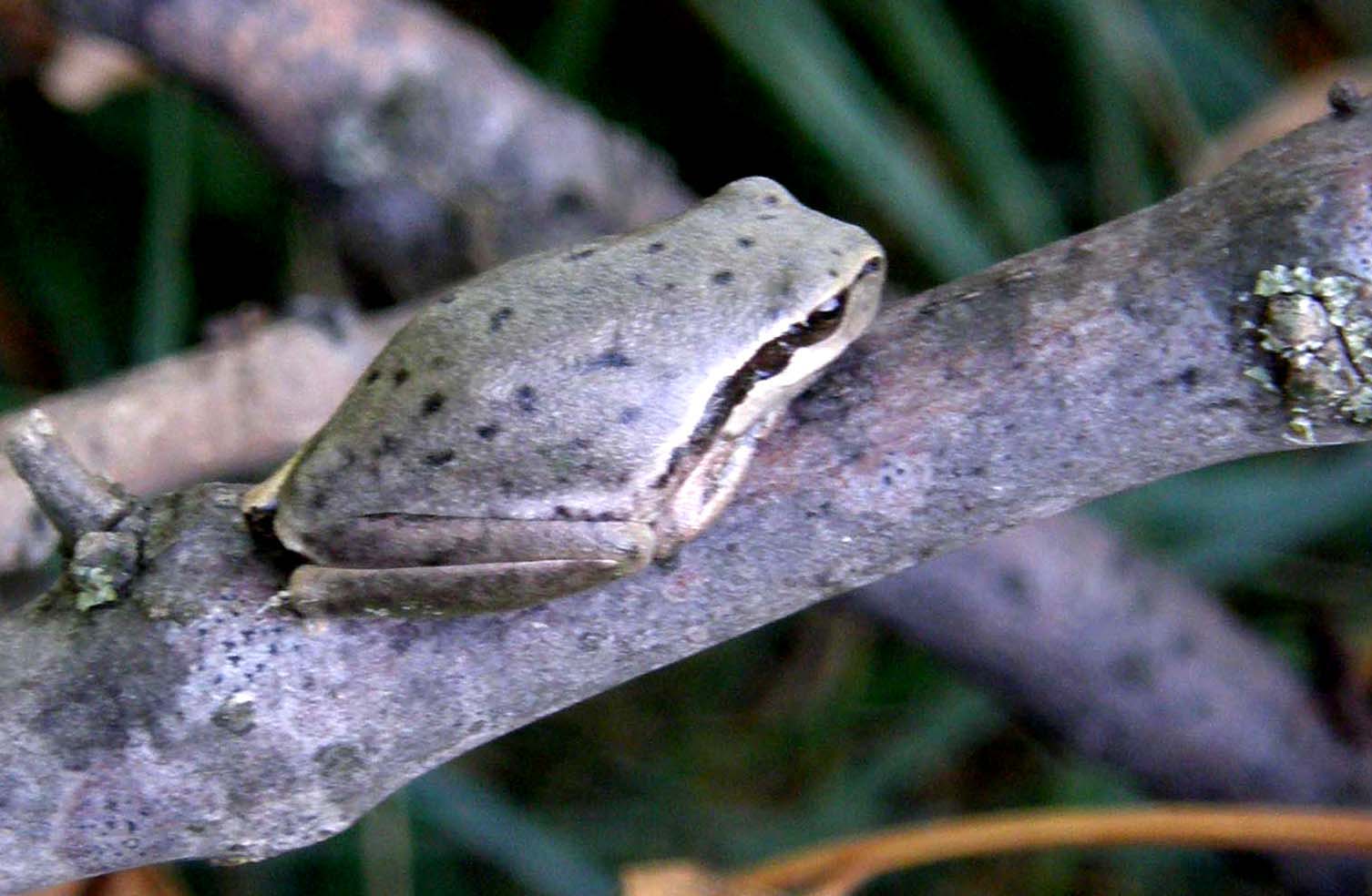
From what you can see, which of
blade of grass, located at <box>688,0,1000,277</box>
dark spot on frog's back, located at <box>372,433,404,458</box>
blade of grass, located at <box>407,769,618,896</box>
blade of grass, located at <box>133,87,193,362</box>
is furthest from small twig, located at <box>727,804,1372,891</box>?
blade of grass, located at <box>133,87,193,362</box>

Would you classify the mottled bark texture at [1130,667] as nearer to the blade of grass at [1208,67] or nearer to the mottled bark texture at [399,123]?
the mottled bark texture at [399,123]

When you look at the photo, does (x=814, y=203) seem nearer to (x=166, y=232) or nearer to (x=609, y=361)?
(x=166, y=232)

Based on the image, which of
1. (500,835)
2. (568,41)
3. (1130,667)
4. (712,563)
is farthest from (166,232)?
(1130,667)

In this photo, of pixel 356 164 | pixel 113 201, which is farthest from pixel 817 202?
pixel 113 201

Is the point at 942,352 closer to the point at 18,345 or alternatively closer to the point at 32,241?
the point at 32,241

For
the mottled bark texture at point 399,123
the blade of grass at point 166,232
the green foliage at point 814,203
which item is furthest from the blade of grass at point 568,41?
the blade of grass at point 166,232

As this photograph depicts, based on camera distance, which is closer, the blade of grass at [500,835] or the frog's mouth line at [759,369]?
the frog's mouth line at [759,369]

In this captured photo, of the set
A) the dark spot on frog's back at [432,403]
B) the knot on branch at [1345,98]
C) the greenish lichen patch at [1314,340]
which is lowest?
the greenish lichen patch at [1314,340]

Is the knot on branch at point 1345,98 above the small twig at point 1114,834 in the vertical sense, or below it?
above

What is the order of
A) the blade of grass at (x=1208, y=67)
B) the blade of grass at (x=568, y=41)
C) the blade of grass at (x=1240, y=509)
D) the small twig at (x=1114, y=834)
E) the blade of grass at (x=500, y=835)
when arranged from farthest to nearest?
the blade of grass at (x=1208, y=67) → the blade of grass at (x=568, y=41) → the blade of grass at (x=1240, y=509) → the blade of grass at (x=500, y=835) → the small twig at (x=1114, y=834)
